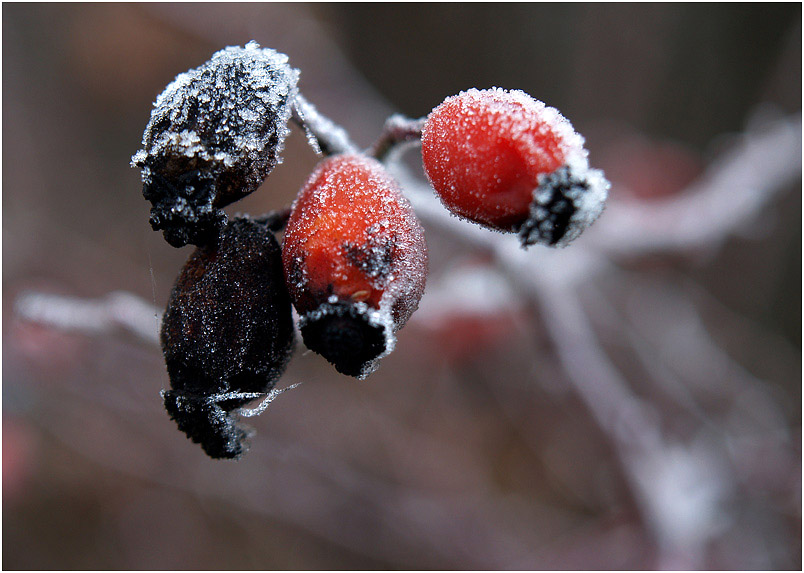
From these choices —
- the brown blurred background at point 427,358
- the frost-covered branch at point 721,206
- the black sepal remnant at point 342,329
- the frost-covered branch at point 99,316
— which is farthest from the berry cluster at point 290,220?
the frost-covered branch at point 721,206

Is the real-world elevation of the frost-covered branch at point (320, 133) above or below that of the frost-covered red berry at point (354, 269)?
above

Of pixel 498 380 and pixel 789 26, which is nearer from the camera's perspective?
pixel 498 380

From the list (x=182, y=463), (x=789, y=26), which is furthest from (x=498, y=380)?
(x=789, y=26)

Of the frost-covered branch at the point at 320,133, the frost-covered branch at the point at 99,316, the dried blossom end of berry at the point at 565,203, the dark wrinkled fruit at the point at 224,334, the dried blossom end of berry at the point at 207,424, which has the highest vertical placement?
the frost-covered branch at the point at 320,133

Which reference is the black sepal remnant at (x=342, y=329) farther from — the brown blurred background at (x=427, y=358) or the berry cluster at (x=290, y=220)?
the brown blurred background at (x=427, y=358)

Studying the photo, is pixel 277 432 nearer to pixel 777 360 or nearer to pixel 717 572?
pixel 717 572

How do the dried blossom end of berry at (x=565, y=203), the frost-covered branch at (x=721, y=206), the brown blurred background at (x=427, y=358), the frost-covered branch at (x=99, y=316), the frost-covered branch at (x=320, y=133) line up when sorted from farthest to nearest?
the brown blurred background at (x=427, y=358) < the frost-covered branch at (x=721, y=206) < the frost-covered branch at (x=99, y=316) < the frost-covered branch at (x=320, y=133) < the dried blossom end of berry at (x=565, y=203)
